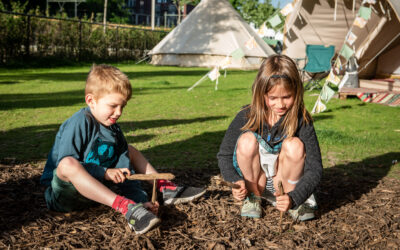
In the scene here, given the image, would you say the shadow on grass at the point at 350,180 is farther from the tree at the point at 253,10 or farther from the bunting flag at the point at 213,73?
the tree at the point at 253,10

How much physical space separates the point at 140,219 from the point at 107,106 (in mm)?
838

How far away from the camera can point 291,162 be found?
2.67m

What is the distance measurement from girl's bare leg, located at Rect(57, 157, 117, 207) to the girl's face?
1289 millimetres

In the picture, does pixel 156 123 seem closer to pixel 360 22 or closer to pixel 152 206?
pixel 152 206

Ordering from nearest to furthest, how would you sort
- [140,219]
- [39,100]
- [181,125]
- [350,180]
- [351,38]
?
[140,219]
[350,180]
[181,125]
[351,38]
[39,100]

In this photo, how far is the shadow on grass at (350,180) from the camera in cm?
330

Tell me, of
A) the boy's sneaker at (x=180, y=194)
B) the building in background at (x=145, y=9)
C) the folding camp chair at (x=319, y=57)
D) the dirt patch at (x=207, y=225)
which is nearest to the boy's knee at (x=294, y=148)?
the dirt patch at (x=207, y=225)

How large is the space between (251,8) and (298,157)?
1542 inches

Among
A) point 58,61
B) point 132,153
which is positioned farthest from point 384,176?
point 58,61

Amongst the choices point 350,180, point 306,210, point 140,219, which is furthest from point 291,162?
point 350,180

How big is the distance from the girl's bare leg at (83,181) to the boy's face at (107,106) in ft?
1.23

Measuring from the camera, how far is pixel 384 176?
13.2 ft

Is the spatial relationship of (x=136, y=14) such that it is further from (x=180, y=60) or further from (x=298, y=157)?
(x=298, y=157)

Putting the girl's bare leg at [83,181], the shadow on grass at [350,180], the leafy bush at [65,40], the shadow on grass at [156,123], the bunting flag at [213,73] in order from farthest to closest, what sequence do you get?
the leafy bush at [65,40]
the bunting flag at [213,73]
the shadow on grass at [156,123]
the shadow on grass at [350,180]
the girl's bare leg at [83,181]
